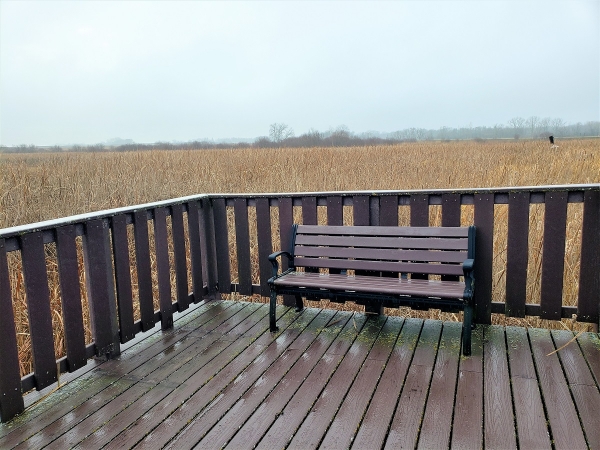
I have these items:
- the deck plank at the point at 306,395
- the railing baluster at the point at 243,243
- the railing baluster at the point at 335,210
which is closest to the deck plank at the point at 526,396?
the deck plank at the point at 306,395

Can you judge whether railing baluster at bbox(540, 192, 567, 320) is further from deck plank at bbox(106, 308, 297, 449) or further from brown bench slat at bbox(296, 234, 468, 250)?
deck plank at bbox(106, 308, 297, 449)

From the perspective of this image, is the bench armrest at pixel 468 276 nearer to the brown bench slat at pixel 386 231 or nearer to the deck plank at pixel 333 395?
the brown bench slat at pixel 386 231

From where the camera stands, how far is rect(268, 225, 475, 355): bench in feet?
9.66

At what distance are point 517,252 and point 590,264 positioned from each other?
438mm

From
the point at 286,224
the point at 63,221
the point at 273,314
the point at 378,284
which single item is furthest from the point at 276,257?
the point at 63,221

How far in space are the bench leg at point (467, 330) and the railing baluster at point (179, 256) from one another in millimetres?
2011

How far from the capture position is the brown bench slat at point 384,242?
10.5ft

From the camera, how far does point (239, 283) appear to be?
4.04 m

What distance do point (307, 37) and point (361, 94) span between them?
322 cm

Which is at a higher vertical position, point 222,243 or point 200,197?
point 200,197

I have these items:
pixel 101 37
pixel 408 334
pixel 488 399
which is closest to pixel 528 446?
pixel 488 399

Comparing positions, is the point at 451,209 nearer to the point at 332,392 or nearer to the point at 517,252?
the point at 517,252

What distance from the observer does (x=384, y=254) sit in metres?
3.40

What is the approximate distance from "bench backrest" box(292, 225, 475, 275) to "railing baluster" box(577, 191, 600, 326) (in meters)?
0.71
